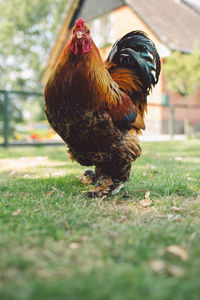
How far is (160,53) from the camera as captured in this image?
15.7m

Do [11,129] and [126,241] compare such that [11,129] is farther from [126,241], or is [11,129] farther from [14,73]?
[14,73]

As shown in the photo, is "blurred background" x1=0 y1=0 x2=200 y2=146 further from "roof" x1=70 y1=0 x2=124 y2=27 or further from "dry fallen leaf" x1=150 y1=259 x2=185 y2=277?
"dry fallen leaf" x1=150 y1=259 x2=185 y2=277

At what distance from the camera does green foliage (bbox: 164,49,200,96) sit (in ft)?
45.4

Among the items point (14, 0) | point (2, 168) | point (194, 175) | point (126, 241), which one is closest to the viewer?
point (126, 241)

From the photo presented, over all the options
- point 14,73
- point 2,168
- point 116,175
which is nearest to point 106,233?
point 116,175

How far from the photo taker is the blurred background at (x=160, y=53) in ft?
31.7

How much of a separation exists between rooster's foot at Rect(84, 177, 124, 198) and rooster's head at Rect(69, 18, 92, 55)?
4.59ft

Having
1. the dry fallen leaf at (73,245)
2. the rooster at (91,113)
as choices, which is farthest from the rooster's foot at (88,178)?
the dry fallen leaf at (73,245)

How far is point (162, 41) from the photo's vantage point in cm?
1545

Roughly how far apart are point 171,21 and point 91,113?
1963 cm

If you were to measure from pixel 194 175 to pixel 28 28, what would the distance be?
37.6 metres

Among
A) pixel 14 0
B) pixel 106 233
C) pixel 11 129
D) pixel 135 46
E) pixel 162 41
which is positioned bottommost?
pixel 11 129

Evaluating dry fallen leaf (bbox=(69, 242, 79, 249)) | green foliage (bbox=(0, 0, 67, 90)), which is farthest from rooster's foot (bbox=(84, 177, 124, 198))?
green foliage (bbox=(0, 0, 67, 90))

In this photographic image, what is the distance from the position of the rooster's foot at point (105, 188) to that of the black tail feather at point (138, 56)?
4.68 ft
